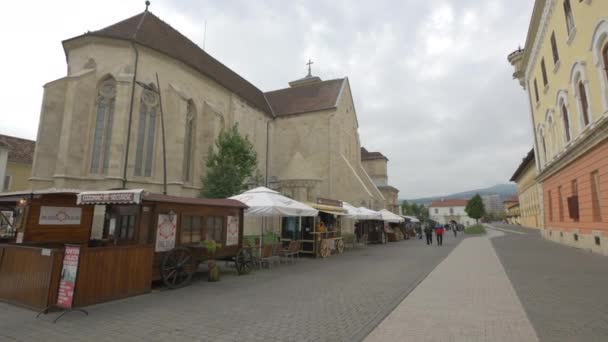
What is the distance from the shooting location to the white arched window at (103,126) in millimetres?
Answer: 18719

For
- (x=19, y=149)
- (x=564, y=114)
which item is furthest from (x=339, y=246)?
(x=19, y=149)

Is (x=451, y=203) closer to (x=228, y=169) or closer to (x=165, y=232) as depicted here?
(x=228, y=169)

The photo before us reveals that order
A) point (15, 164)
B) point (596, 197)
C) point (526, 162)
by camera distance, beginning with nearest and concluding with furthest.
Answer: point (596, 197) < point (15, 164) < point (526, 162)

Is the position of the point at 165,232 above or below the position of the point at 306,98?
below

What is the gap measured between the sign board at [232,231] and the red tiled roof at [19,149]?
106 ft

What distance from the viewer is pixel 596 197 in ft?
46.2

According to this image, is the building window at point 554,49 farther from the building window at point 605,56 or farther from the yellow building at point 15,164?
the yellow building at point 15,164

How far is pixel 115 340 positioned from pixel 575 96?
20806 millimetres

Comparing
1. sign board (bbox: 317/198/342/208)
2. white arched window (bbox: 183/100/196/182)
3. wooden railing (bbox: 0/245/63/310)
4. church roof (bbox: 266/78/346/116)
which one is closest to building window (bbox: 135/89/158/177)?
white arched window (bbox: 183/100/196/182)

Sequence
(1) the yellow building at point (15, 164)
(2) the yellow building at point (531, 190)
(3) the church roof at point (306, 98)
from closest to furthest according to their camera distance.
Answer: (1) the yellow building at point (15, 164) < (3) the church roof at point (306, 98) < (2) the yellow building at point (531, 190)

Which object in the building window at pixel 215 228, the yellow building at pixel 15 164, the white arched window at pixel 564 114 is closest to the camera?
the building window at pixel 215 228

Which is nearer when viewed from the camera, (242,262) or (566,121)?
(242,262)

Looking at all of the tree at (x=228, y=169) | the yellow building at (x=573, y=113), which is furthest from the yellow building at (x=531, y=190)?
the tree at (x=228, y=169)

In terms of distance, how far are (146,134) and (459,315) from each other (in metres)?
20.5
